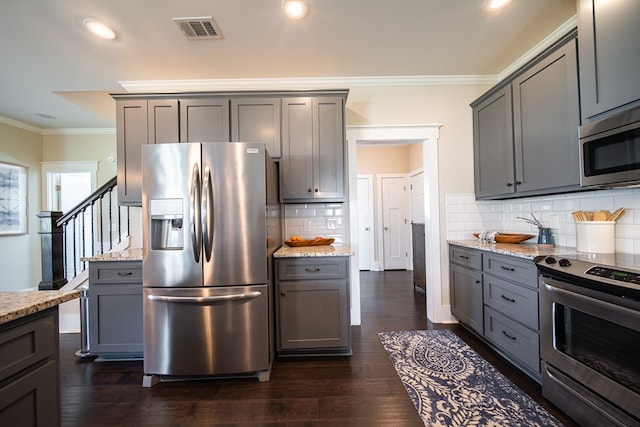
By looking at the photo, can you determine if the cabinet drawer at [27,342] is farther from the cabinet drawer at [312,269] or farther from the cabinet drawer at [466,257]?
the cabinet drawer at [466,257]

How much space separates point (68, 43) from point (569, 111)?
407cm

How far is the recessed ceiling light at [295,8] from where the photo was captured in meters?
1.95

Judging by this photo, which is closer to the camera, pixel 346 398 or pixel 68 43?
pixel 346 398

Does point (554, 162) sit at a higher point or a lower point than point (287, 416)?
higher

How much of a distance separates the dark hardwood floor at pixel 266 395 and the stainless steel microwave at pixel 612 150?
141 centimetres

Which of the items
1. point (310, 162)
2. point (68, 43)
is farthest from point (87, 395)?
point (68, 43)

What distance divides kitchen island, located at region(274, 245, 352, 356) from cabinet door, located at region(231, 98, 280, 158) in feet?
3.69

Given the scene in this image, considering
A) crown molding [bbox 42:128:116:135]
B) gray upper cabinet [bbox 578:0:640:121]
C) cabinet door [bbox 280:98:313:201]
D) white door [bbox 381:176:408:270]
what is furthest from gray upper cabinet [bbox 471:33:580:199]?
crown molding [bbox 42:128:116:135]

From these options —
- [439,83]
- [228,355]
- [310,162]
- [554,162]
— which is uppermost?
[439,83]

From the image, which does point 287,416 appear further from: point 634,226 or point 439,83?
point 439,83

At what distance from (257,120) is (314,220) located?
1.19 m

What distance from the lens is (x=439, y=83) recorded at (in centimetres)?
305

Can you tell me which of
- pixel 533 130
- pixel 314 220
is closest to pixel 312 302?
pixel 314 220

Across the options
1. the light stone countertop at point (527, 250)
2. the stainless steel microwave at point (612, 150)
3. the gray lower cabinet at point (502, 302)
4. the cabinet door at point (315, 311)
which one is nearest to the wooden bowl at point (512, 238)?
the light stone countertop at point (527, 250)
